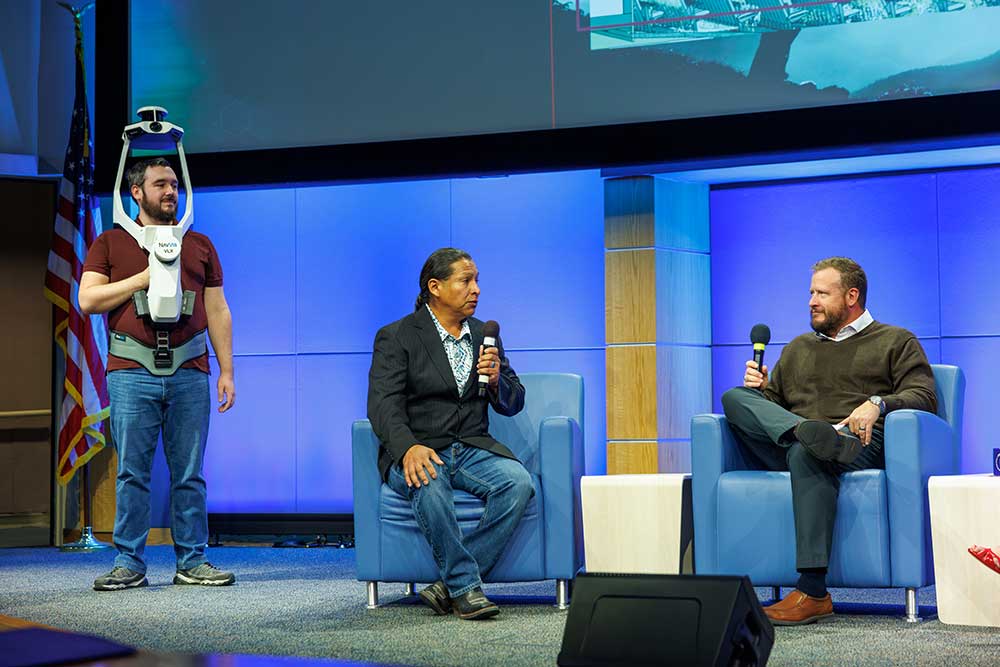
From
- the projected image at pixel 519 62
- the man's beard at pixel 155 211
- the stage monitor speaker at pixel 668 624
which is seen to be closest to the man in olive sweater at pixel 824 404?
the projected image at pixel 519 62

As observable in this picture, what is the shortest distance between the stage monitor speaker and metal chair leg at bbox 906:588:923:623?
1916mm

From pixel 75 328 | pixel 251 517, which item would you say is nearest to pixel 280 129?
pixel 75 328

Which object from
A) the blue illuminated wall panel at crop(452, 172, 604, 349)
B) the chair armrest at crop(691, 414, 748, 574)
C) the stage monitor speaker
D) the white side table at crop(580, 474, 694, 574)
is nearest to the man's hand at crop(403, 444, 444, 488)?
the white side table at crop(580, 474, 694, 574)

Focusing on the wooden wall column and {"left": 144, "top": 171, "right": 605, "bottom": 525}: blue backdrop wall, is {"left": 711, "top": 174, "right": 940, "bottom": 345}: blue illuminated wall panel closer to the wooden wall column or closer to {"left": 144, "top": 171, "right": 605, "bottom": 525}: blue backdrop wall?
the wooden wall column

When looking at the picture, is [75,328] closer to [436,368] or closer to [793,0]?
[436,368]

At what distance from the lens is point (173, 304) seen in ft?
14.7

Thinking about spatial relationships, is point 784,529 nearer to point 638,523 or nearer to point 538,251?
point 638,523

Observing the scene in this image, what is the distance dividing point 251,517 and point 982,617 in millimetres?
4199

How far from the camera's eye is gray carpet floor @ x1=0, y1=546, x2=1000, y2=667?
3.11 metres

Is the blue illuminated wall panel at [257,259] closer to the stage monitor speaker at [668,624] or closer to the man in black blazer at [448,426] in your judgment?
the man in black blazer at [448,426]

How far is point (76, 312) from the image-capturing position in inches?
253

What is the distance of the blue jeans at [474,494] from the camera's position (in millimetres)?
3834

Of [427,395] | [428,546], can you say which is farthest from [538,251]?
[428,546]

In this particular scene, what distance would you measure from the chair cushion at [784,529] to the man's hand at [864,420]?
0.35 ft
